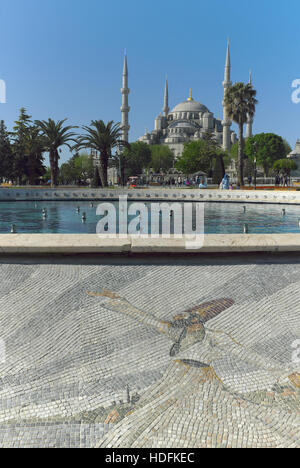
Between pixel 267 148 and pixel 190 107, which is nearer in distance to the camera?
pixel 267 148

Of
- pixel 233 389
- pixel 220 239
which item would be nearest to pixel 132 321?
pixel 233 389

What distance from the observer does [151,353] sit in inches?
133

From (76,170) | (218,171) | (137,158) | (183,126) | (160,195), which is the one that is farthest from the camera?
(183,126)

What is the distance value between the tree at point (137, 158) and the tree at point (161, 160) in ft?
11.0

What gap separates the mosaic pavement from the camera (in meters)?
2.67

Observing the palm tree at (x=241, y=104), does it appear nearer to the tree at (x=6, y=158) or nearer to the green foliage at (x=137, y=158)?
the tree at (x=6, y=158)

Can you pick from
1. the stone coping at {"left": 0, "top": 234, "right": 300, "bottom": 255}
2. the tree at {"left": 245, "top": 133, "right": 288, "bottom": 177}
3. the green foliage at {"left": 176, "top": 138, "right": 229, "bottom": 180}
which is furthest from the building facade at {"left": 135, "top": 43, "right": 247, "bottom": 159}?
the stone coping at {"left": 0, "top": 234, "right": 300, "bottom": 255}

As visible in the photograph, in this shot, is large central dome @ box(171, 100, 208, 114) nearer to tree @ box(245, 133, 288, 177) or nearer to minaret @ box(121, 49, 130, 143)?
minaret @ box(121, 49, 130, 143)

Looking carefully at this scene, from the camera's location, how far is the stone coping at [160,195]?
25.4 metres

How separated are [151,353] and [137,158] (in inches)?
3444

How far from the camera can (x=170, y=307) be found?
12.7ft

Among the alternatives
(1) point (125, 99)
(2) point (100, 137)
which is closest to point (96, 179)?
(2) point (100, 137)

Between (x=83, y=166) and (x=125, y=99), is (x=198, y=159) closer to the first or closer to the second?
(x=83, y=166)

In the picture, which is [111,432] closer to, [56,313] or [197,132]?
[56,313]
